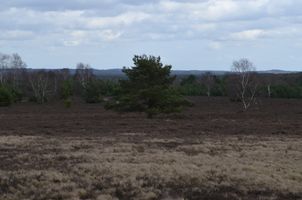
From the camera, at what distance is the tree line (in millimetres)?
41688

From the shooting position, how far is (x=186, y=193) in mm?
11148

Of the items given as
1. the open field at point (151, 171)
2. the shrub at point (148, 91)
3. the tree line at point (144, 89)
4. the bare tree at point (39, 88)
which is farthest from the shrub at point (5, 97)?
the open field at point (151, 171)

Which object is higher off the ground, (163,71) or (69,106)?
(163,71)

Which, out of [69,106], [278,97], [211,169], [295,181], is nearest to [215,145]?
[211,169]

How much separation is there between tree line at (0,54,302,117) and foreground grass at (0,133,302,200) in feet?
68.5

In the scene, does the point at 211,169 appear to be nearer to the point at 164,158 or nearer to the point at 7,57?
the point at 164,158

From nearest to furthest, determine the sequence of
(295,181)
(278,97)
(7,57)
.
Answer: (295,181) < (278,97) < (7,57)

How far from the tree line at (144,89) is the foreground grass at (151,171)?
20.9 meters

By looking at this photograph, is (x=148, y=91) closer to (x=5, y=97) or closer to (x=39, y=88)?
(x=5, y=97)

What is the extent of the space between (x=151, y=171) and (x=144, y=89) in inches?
1080

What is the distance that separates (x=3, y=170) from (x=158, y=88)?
1069 inches

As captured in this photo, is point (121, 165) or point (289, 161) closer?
point (121, 165)

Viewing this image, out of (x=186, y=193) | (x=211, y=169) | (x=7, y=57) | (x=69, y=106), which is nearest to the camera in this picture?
(x=186, y=193)

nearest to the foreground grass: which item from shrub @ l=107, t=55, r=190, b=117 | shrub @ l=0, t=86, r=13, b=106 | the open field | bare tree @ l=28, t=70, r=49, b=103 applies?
the open field
